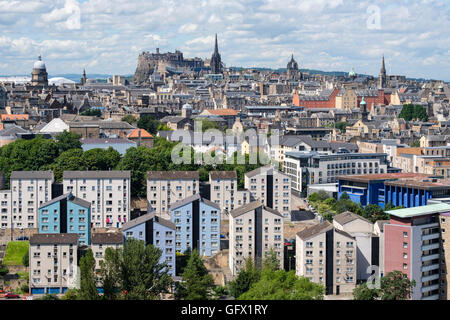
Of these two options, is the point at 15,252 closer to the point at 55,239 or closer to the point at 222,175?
the point at 55,239

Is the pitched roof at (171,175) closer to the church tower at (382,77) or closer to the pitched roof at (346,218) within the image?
the pitched roof at (346,218)

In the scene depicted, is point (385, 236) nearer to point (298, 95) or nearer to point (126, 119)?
point (126, 119)

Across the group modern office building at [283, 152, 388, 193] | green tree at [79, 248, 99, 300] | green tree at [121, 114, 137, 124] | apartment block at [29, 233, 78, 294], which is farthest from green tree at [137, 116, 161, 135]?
green tree at [79, 248, 99, 300]

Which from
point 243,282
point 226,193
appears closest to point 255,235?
point 243,282

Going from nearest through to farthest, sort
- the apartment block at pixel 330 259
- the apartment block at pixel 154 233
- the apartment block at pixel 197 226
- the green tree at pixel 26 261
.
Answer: the apartment block at pixel 330 259, the apartment block at pixel 154 233, the green tree at pixel 26 261, the apartment block at pixel 197 226

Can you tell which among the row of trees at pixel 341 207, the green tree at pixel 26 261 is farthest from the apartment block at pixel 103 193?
the row of trees at pixel 341 207
